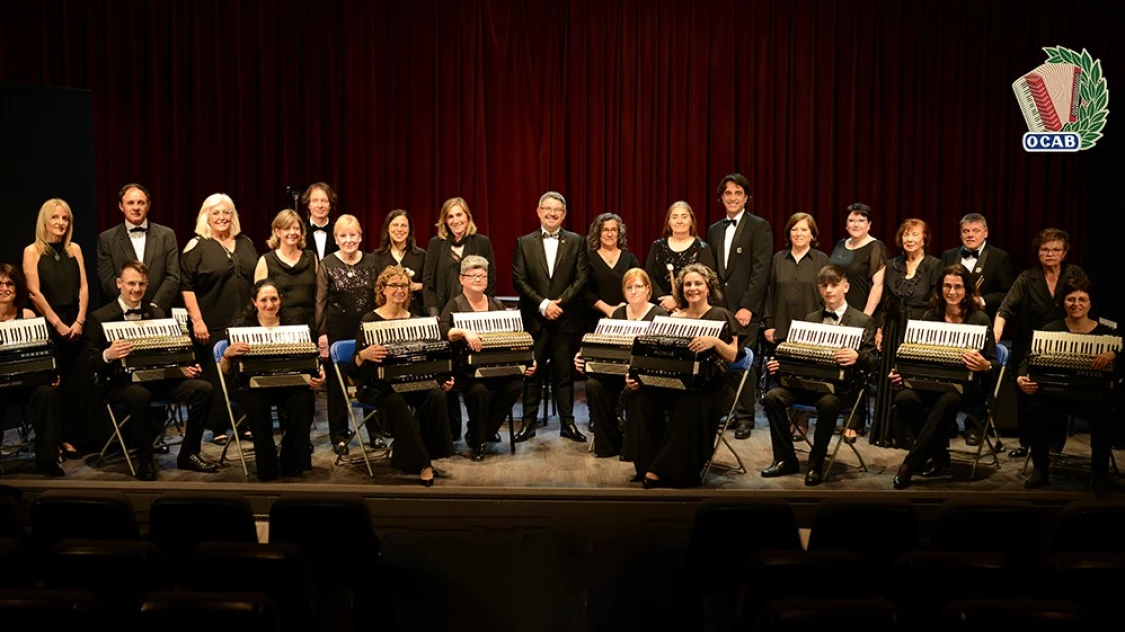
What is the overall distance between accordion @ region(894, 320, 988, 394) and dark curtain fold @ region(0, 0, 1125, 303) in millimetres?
3798

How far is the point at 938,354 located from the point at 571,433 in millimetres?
2497

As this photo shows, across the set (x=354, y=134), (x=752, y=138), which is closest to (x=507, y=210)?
(x=354, y=134)

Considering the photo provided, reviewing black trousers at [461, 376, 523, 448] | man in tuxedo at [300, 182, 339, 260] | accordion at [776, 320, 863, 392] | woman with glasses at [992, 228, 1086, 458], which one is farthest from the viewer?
man in tuxedo at [300, 182, 339, 260]

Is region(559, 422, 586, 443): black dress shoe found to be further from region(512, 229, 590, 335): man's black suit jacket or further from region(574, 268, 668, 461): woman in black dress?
region(512, 229, 590, 335): man's black suit jacket

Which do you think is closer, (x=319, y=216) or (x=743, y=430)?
(x=743, y=430)

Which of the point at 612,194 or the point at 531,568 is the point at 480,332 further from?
the point at 612,194

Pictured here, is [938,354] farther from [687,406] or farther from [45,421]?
[45,421]

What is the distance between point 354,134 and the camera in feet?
31.6

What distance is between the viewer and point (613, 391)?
6383 millimetres

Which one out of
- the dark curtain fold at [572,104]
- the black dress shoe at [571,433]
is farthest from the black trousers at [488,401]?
the dark curtain fold at [572,104]

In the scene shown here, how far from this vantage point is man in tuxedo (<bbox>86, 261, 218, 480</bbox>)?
581 cm

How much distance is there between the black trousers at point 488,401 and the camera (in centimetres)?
622

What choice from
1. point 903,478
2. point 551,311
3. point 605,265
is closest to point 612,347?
point 551,311

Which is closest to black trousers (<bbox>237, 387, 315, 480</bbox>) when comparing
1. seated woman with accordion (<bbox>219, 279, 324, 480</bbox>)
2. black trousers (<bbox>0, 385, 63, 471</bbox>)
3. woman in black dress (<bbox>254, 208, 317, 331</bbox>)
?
seated woman with accordion (<bbox>219, 279, 324, 480</bbox>)
